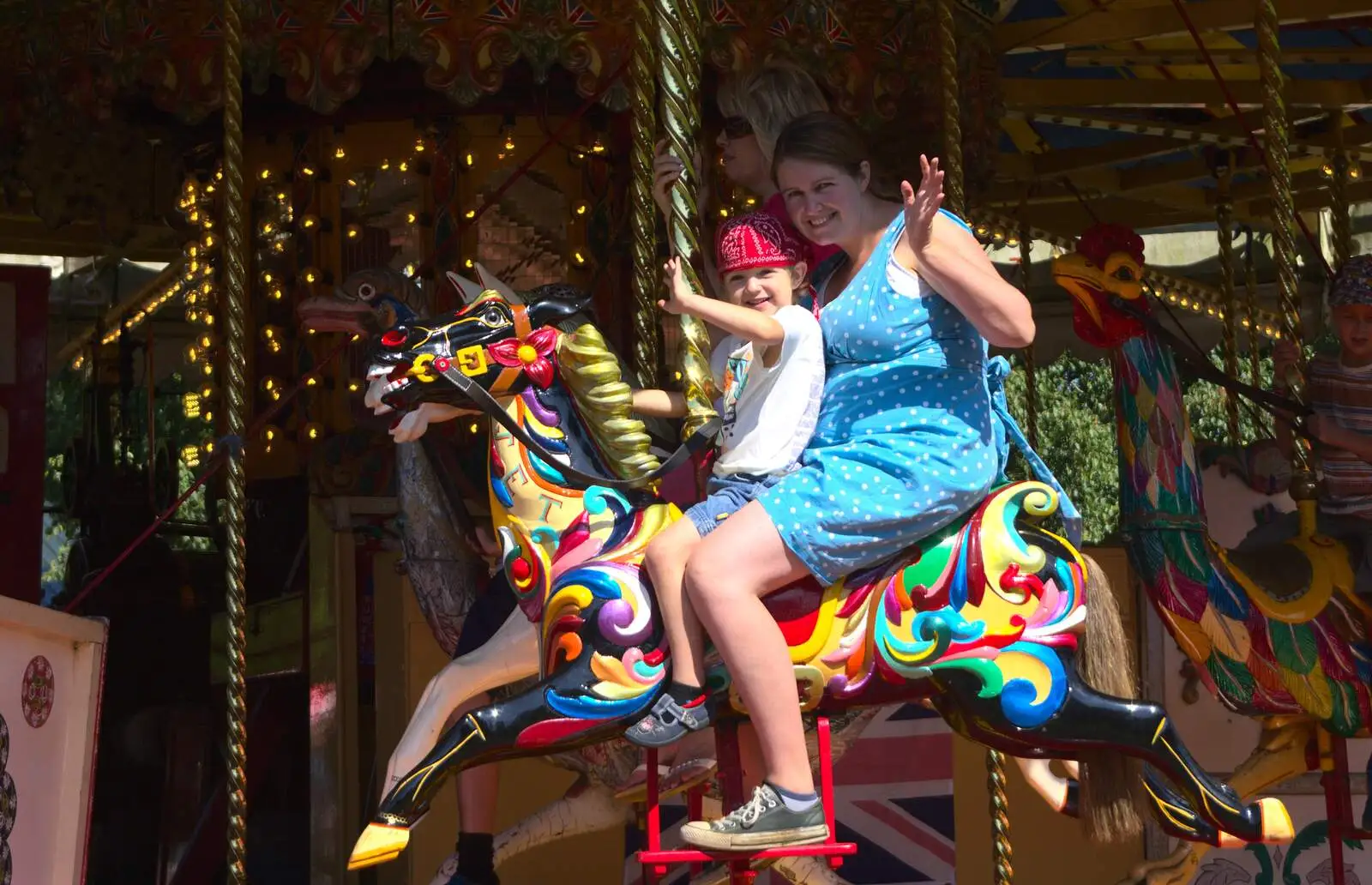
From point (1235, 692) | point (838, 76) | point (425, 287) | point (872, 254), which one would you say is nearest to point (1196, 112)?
point (838, 76)

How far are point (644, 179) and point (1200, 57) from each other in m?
5.86

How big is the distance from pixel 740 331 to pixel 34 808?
7.27 ft

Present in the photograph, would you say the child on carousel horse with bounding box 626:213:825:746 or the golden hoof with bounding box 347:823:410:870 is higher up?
the child on carousel horse with bounding box 626:213:825:746

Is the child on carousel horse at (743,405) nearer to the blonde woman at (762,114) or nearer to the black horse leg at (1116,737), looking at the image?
the black horse leg at (1116,737)

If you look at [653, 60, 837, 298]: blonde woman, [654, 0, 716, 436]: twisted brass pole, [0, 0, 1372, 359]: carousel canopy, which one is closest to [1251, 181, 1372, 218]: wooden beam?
[0, 0, 1372, 359]: carousel canopy

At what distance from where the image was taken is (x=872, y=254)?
5.30m

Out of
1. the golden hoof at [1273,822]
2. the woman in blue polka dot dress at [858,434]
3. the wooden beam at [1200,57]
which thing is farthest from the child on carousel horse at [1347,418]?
the wooden beam at [1200,57]

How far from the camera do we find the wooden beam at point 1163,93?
10047 mm

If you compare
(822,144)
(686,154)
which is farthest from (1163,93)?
(822,144)

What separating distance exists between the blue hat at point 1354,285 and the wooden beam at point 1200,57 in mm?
3841

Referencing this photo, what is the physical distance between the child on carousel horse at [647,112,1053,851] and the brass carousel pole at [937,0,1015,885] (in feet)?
2.56

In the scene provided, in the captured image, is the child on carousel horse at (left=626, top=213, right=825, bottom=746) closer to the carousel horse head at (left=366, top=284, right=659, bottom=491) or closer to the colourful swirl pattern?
the colourful swirl pattern

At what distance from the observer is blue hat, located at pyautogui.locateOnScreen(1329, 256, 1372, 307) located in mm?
6688

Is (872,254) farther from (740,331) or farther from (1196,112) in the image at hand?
(1196,112)
